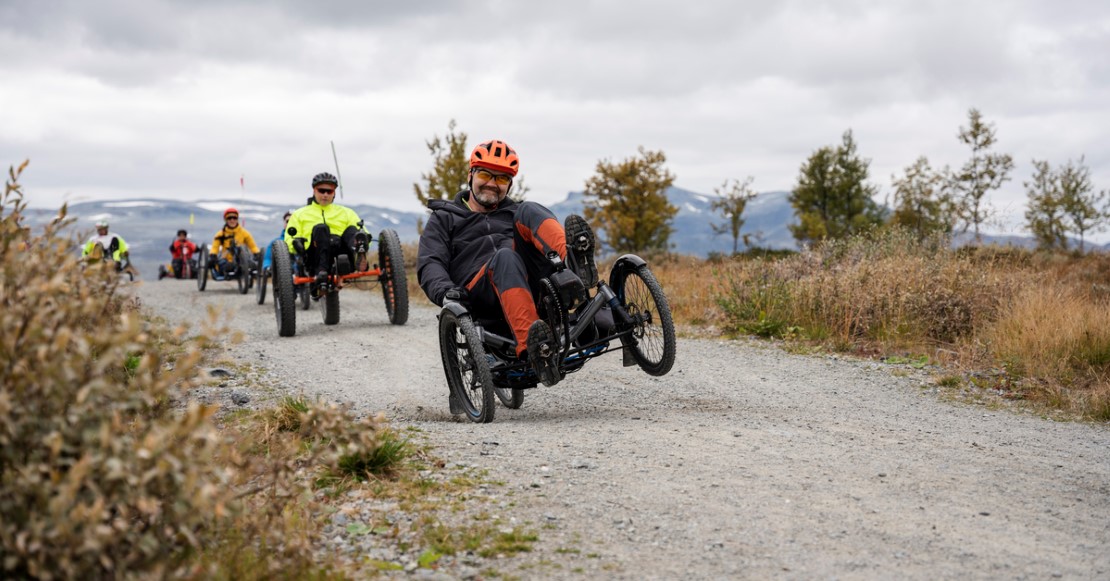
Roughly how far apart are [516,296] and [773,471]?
6.83ft

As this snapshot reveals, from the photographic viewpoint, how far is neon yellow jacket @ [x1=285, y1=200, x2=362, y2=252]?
1179 centimetres

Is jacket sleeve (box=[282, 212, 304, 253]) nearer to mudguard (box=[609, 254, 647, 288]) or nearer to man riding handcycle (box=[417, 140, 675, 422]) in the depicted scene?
man riding handcycle (box=[417, 140, 675, 422])

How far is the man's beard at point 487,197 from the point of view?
6.58 meters

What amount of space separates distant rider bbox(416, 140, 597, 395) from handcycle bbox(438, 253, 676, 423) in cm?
11

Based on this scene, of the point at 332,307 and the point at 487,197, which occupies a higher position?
the point at 487,197

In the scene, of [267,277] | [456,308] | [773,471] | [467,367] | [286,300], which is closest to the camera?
[773,471]

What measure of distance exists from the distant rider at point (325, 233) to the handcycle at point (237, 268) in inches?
216

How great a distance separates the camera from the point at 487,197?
6590 millimetres

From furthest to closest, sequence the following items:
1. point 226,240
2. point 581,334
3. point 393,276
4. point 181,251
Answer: point 181,251, point 226,240, point 393,276, point 581,334

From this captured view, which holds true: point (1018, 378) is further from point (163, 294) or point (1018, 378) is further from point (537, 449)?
point (163, 294)

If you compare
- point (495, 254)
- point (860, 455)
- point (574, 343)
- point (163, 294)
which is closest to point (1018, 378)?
point (860, 455)

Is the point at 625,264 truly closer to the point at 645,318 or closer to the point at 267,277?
the point at 645,318

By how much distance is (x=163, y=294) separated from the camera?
59.3 ft

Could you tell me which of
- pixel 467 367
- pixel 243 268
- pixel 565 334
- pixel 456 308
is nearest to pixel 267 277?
pixel 243 268
